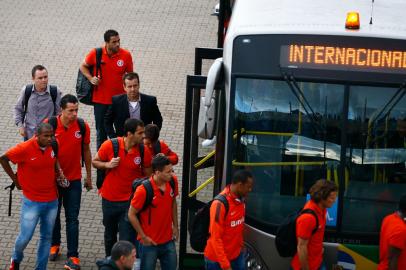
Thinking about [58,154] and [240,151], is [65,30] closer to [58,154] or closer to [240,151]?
[58,154]

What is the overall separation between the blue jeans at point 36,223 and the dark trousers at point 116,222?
19.6 inches

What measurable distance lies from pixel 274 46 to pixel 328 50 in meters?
0.45

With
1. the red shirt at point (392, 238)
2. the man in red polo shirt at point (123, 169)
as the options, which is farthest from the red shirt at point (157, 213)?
the red shirt at point (392, 238)

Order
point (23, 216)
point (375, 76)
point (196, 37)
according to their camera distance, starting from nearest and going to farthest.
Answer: point (375, 76)
point (23, 216)
point (196, 37)

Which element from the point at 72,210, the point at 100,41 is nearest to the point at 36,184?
the point at 72,210

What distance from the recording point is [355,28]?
26.5ft

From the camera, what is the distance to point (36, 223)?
9.25 metres

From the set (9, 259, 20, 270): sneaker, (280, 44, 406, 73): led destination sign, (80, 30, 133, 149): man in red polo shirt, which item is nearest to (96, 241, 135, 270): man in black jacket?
(280, 44, 406, 73): led destination sign

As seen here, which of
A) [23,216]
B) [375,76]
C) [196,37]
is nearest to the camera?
[375,76]

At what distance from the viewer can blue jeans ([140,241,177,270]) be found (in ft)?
28.2

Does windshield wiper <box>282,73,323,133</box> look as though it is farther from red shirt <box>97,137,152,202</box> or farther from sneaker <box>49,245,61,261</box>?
sneaker <box>49,245,61,261</box>

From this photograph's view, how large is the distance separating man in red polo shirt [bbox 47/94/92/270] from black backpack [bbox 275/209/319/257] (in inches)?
97.5

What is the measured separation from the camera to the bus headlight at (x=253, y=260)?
8.45 meters

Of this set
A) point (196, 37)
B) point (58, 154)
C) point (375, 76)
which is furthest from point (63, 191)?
point (196, 37)
